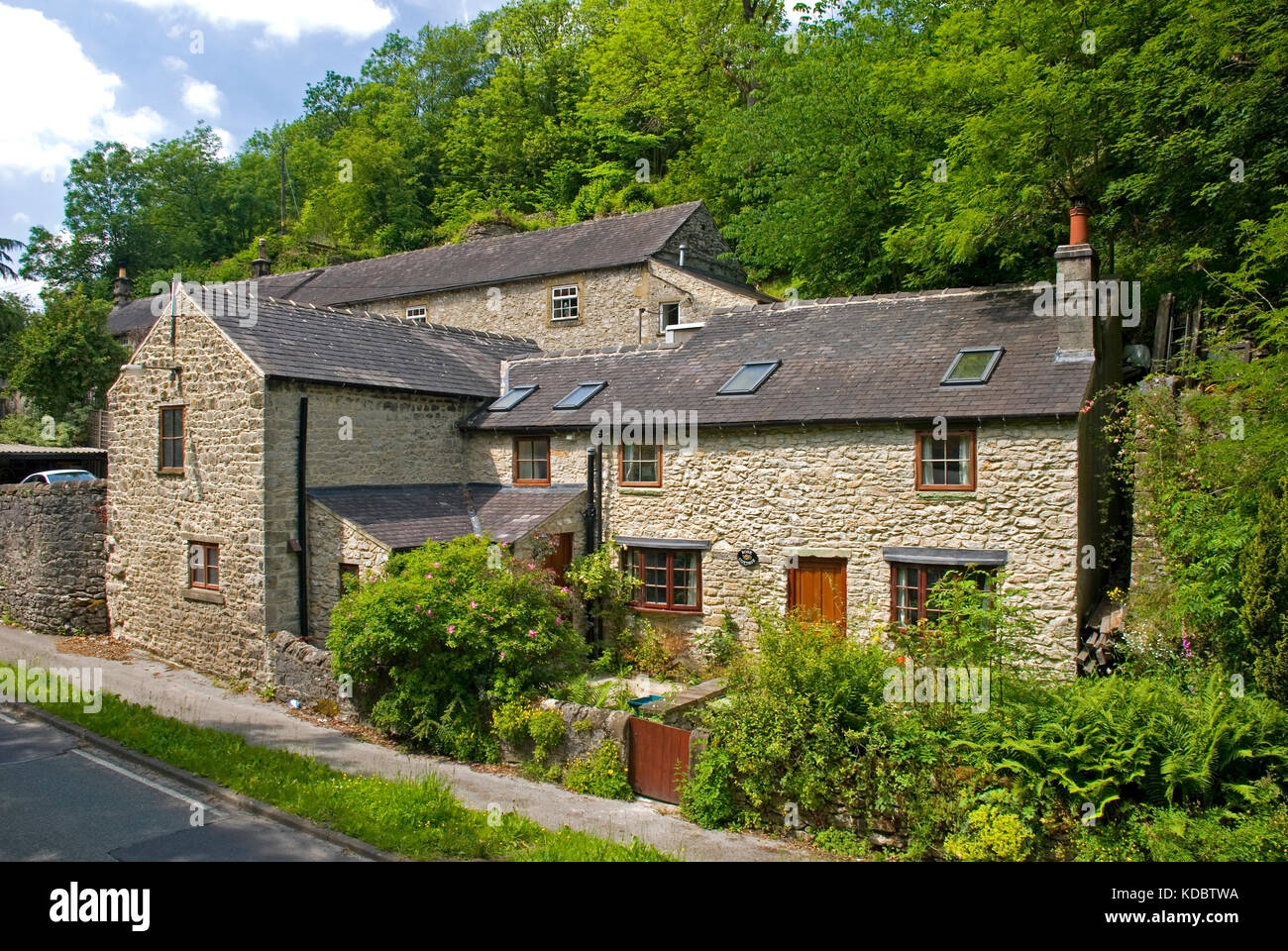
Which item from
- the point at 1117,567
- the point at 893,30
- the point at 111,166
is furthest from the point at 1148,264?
the point at 111,166

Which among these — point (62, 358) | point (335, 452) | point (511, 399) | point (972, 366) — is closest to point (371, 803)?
point (335, 452)

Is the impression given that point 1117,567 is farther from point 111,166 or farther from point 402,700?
point 111,166

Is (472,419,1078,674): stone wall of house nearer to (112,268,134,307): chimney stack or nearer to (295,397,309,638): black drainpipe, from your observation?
(295,397,309,638): black drainpipe

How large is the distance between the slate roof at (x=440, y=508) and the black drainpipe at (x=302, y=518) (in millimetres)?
257

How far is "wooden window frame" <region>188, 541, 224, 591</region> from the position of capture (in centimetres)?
1576

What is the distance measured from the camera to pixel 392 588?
12.3 metres

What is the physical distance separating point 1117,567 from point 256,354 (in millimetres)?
16725

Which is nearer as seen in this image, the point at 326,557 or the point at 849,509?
the point at 849,509

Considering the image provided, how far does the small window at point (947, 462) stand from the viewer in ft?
44.7

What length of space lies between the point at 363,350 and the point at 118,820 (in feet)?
36.6

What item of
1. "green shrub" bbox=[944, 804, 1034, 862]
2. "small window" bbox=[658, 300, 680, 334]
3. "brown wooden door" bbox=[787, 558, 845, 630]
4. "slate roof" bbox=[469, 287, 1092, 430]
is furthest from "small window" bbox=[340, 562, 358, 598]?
"small window" bbox=[658, 300, 680, 334]

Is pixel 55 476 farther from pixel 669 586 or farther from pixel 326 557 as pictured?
pixel 669 586

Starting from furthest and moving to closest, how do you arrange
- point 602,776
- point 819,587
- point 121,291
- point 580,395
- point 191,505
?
point 121,291 → point 580,395 → point 191,505 → point 819,587 → point 602,776

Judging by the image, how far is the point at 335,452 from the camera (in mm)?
16141
